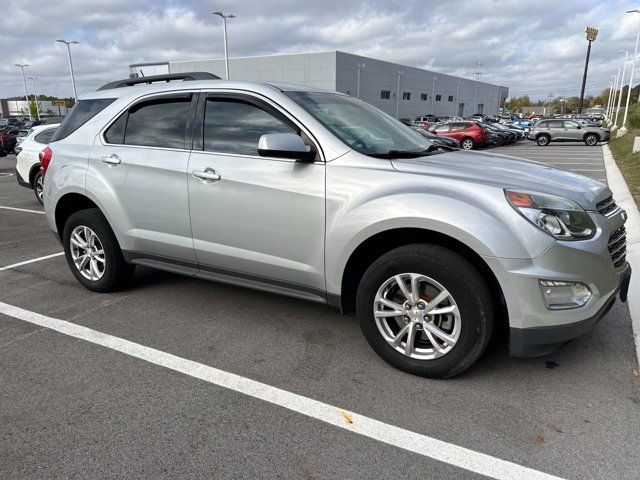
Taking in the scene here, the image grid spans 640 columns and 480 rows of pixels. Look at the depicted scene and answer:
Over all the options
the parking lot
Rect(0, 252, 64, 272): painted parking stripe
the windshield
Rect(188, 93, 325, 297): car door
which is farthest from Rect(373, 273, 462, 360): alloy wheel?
Rect(0, 252, 64, 272): painted parking stripe

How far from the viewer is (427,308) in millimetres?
2986

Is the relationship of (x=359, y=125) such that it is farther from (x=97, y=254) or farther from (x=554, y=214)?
(x=97, y=254)

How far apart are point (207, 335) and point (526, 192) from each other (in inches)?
95.7

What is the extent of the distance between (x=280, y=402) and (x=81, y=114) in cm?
337

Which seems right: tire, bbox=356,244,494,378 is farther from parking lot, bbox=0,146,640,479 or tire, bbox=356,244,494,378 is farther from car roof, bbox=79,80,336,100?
car roof, bbox=79,80,336,100

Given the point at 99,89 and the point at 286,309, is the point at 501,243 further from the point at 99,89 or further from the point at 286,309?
the point at 99,89

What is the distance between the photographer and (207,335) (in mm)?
3760

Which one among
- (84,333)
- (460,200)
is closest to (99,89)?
(84,333)

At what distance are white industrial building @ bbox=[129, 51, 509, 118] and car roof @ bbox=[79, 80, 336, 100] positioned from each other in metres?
38.1

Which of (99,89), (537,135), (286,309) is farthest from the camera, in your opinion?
(537,135)

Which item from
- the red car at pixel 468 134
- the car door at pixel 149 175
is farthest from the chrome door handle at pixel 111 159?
the red car at pixel 468 134

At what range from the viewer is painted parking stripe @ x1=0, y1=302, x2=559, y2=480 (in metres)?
2.33

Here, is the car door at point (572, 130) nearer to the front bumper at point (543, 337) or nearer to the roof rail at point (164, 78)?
the roof rail at point (164, 78)

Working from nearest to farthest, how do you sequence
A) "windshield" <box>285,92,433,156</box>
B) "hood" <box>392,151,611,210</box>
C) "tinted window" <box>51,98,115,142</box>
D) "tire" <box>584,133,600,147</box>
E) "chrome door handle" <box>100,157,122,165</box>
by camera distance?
"hood" <box>392,151,611,210</box>, "windshield" <box>285,92,433,156</box>, "chrome door handle" <box>100,157,122,165</box>, "tinted window" <box>51,98,115,142</box>, "tire" <box>584,133,600,147</box>
